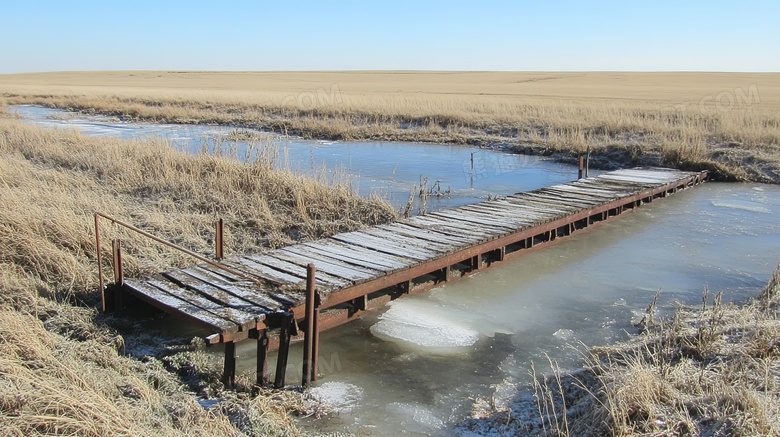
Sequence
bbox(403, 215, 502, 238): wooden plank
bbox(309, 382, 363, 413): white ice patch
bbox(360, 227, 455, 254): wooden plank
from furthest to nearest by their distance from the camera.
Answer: bbox(403, 215, 502, 238): wooden plank → bbox(360, 227, 455, 254): wooden plank → bbox(309, 382, 363, 413): white ice patch

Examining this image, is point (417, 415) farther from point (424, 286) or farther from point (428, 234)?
point (428, 234)

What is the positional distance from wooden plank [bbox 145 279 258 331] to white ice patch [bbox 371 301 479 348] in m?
1.53

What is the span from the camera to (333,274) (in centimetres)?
608

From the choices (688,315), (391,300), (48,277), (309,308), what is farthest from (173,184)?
(688,315)

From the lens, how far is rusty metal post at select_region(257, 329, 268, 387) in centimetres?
500

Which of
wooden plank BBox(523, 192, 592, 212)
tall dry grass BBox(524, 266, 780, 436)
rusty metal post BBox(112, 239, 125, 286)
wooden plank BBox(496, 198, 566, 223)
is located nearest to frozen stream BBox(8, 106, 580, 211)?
wooden plank BBox(523, 192, 592, 212)

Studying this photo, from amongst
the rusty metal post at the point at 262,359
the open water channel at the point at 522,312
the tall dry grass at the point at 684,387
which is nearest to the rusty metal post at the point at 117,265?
the open water channel at the point at 522,312

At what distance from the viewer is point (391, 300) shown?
687 cm

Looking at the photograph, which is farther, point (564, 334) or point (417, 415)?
point (564, 334)

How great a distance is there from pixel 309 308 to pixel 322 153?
1409cm

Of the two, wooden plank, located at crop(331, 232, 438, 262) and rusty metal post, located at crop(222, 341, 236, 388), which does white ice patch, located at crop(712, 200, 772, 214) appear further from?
rusty metal post, located at crop(222, 341, 236, 388)

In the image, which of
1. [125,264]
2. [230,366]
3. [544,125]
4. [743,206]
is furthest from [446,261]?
[544,125]

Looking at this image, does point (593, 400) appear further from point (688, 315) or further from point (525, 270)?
point (525, 270)

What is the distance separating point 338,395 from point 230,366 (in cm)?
A: 90
